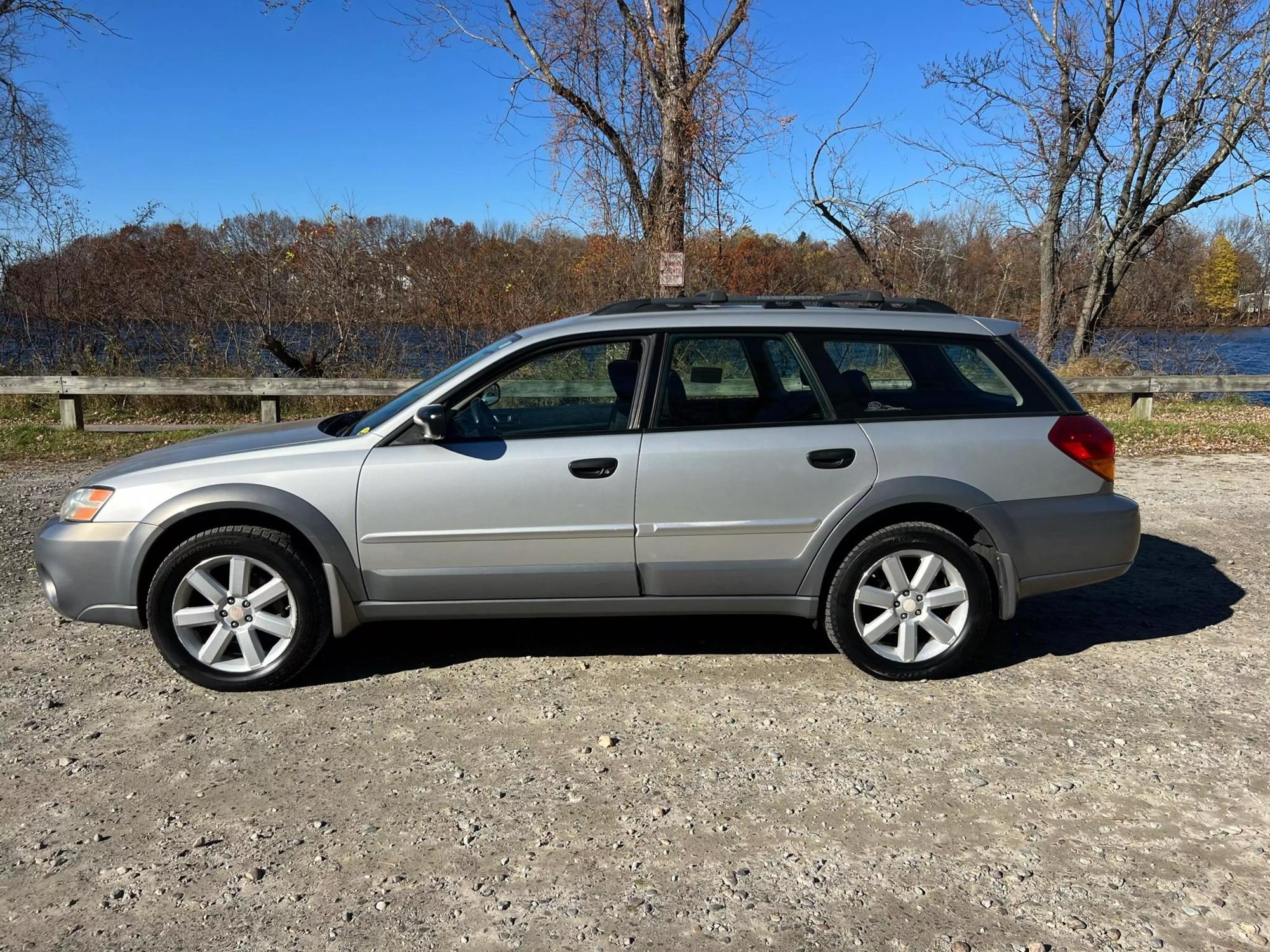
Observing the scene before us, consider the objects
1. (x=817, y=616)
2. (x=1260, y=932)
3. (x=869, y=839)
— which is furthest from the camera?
(x=817, y=616)

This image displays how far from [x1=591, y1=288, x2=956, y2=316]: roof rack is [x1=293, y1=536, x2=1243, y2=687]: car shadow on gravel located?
1670mm

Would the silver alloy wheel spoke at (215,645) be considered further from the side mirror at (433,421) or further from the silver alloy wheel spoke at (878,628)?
the silver alloy wheel spoke at (878,628)

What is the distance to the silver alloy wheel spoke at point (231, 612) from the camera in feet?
13.7

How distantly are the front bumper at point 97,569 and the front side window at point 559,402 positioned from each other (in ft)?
4.96

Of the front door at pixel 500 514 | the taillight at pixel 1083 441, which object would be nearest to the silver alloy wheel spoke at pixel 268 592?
the front door at pixel 500 514

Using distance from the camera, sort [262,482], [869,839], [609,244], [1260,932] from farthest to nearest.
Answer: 1. [609,244]
2. [262,482]
3. [869,839]
4. [1260,932]

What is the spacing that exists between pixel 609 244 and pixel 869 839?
13.3 metres

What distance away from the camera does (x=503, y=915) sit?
2688 mm

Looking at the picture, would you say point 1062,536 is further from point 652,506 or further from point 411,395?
point 411,395

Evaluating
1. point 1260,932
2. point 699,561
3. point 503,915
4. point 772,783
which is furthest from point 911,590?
point 503,915

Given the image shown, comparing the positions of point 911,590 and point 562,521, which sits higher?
point 562,521

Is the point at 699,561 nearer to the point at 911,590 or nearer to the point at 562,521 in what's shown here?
the point at 562,521

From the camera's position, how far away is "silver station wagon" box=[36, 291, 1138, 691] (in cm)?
416

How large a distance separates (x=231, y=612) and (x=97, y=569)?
0.62 m
